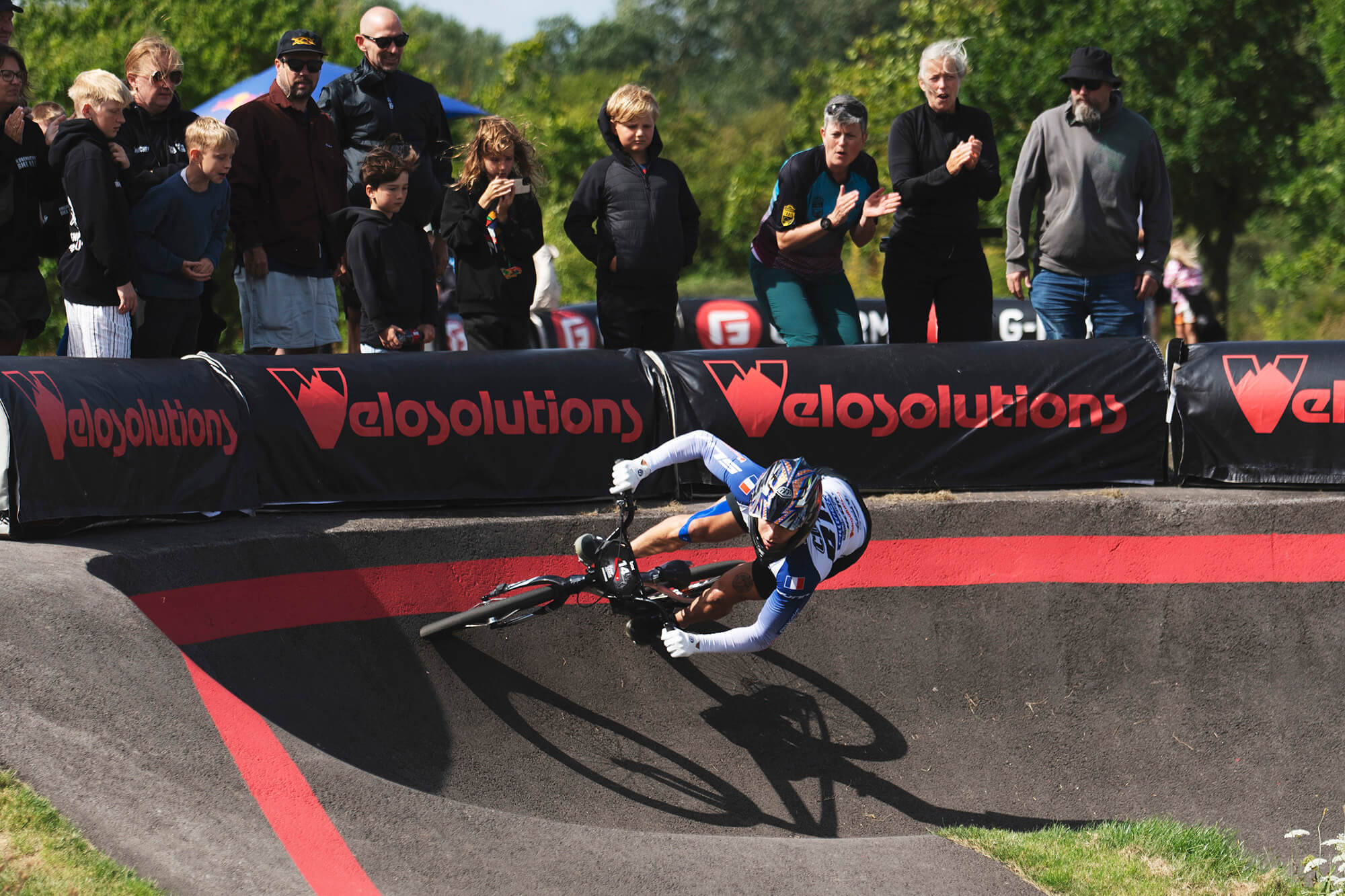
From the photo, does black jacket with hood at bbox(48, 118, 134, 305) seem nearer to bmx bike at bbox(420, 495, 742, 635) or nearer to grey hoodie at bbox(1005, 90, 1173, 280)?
bmx bike at bbox(420, 495, 742, 635)

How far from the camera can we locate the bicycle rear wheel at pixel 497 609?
24.6 ft

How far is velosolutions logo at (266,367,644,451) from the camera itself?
27.4 ft

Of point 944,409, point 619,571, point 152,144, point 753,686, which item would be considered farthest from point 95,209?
point 944,409

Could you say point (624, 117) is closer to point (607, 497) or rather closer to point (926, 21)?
point (607, 497)

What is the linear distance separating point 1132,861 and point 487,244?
17.8 feet

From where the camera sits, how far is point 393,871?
17.8ft

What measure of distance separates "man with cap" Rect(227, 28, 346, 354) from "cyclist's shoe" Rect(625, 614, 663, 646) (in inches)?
125

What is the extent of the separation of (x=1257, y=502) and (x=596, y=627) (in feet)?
15.8

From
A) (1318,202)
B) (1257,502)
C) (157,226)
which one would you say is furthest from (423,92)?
(1318,202)

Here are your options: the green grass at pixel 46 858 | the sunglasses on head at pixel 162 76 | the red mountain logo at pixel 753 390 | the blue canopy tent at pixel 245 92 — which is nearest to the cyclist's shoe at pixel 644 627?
the red mountain logo at pixel 753 390

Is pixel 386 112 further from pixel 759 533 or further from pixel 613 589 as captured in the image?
pixel 759 533

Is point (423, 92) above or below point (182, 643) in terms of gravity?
above

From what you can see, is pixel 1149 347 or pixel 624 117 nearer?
pixel 624 117

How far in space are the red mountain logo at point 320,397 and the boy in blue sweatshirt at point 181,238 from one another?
2.31ft
